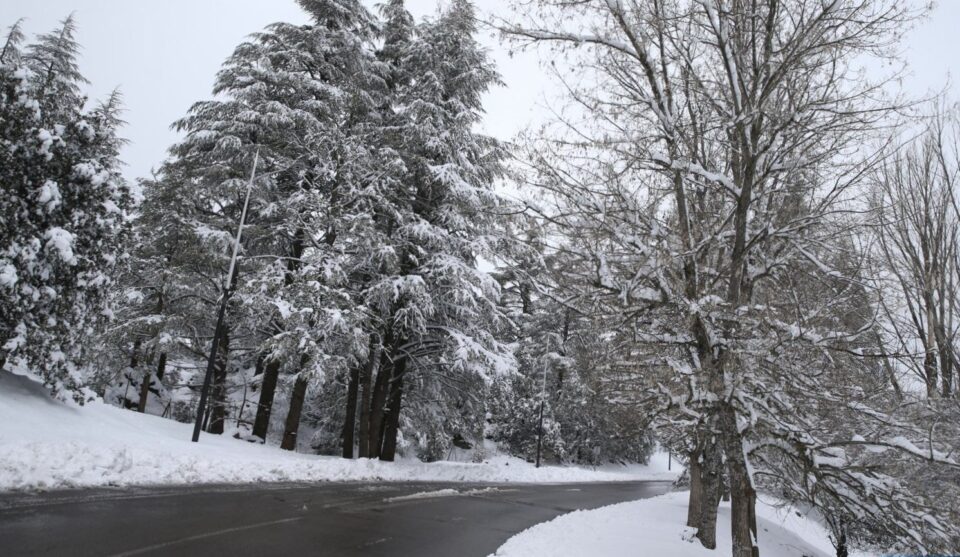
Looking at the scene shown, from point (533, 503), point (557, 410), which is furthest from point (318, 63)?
point (557, 410)

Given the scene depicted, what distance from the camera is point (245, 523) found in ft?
25.4

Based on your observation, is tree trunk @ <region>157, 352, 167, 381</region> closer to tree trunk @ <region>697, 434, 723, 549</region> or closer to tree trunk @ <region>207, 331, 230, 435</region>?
tree trunk @ <region>207, 331, 230, 435</region>

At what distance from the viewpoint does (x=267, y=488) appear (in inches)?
462

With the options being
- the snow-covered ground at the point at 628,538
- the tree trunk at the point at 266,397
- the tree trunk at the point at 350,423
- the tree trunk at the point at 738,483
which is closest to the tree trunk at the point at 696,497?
Answer: the snow-covered ground at the point at 628,538

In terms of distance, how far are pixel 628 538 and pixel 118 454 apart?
9807 millimetres

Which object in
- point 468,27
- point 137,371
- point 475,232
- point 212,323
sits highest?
point 468,27

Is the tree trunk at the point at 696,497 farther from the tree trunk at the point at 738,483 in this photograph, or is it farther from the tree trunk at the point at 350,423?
the tree trunk at the point at 350,423

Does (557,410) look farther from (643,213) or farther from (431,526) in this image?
(643,213)

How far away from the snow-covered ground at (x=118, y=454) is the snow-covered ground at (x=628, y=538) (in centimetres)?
704

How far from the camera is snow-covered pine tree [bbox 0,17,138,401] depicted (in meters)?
11.8

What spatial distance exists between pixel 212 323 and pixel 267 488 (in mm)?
13194

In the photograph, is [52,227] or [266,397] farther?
[266,397]

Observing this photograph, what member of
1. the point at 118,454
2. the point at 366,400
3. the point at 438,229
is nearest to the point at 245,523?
the point at 118,454

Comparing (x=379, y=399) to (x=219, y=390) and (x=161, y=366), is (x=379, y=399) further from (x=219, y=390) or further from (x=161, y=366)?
(x=161, y=366)
